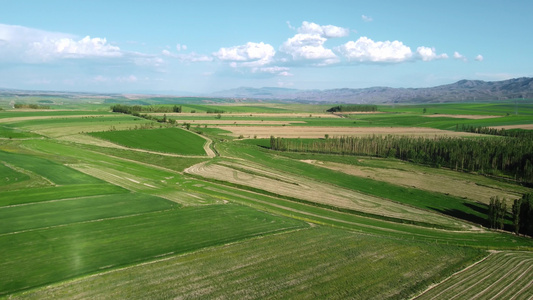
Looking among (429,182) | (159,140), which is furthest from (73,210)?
(159,140)

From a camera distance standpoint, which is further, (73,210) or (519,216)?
(519,216)

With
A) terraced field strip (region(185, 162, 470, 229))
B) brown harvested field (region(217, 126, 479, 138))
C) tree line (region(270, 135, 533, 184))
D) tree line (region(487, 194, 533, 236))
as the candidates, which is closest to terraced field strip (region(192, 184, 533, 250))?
tree line (region(487, 194, 533, 236))

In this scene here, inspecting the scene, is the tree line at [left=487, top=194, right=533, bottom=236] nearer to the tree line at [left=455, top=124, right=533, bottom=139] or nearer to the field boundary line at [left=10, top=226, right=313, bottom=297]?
the field boundary line at [left=10, top=226, right=313, bottom=297]

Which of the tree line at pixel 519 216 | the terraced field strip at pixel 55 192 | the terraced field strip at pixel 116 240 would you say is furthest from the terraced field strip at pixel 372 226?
the terraced field strip at pixel 55 192

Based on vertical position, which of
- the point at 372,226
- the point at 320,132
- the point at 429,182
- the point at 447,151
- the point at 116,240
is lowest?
A: the point at 372,226

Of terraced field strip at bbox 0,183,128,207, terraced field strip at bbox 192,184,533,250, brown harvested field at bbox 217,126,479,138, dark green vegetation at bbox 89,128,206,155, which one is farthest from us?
brown harvested field at bbox 217,126,479,138

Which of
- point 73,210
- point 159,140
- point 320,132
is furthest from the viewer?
point 320,132

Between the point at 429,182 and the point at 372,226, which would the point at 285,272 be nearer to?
the point at 372,226

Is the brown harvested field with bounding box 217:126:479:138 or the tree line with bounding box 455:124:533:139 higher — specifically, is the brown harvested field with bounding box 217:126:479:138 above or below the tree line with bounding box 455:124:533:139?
below
